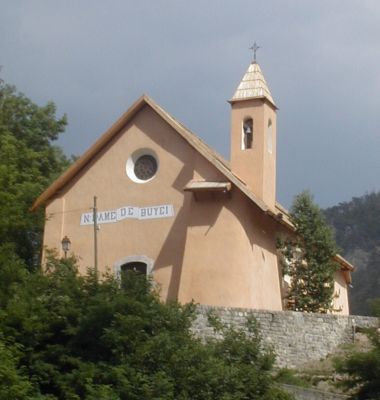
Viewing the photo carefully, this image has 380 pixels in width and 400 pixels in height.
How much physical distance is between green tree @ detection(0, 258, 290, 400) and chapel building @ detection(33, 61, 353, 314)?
6828 millimetres

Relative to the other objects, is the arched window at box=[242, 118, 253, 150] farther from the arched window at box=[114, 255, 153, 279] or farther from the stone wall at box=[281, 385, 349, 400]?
the stone wall at box=[281, 385, 349, 400]

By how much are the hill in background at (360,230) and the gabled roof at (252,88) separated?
203 feet

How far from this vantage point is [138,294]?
29609 millimetres

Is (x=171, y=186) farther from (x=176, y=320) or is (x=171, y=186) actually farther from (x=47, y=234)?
(x=176, y=320)

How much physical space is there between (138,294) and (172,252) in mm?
9406

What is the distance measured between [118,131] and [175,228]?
418 centimetres

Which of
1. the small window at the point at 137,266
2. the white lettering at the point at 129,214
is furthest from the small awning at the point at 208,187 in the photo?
the small window at the point at 137,266

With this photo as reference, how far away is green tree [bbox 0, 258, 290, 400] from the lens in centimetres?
2658

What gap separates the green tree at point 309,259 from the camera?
39688 mm

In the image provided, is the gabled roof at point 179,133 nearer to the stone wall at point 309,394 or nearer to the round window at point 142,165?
the round window at point 142,165

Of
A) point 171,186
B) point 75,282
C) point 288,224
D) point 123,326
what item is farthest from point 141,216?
point 123,326

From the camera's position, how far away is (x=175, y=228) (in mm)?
39031

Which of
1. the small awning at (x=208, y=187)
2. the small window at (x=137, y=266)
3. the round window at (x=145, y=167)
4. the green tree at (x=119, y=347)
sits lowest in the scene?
the green tree at (x=119, y=347)

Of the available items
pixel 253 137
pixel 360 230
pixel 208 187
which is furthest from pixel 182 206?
pixel 360 230
